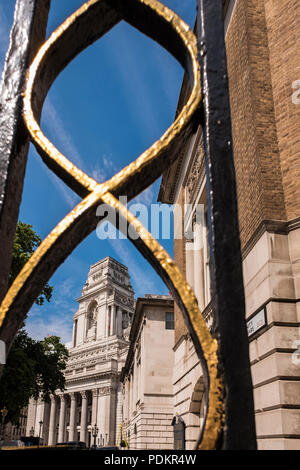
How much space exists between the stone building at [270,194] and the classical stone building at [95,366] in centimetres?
6327

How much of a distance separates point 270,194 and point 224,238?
837 centimetres

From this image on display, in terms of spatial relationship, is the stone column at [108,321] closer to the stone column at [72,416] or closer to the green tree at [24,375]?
the stone column at [72,416]

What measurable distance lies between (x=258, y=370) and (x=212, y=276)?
8.19m

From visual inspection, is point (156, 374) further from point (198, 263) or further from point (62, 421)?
point (62, 421)

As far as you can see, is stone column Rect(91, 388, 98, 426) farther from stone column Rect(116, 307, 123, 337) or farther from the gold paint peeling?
the gold paint peeling

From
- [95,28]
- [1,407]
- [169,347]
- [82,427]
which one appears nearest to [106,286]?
[82,427]

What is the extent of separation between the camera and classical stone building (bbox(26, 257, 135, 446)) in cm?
7112

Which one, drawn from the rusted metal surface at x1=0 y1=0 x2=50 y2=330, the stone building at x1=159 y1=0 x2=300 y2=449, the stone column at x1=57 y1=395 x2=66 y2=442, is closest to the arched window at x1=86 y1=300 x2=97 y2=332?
the stone column at x1=57 y1=395 x2=66 y2=442

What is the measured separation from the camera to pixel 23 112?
1.31m

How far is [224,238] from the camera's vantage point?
115cm

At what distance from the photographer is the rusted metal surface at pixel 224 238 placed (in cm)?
98

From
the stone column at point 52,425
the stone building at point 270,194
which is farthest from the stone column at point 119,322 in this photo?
the stone building at point 270,194

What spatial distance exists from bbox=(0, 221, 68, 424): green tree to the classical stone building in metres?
48.9
